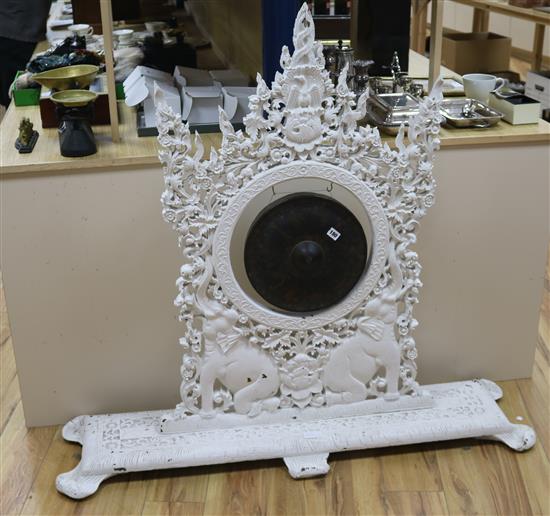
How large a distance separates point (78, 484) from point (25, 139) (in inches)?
36.5

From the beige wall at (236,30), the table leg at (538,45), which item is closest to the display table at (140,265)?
the beige wall at (236,30)

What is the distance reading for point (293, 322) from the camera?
2.20 m

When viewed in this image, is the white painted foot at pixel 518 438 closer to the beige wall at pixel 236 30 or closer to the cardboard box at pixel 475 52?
the beige wall at pixel 236 30

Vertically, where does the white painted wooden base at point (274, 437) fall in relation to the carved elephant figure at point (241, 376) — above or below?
below

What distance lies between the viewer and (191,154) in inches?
93.5

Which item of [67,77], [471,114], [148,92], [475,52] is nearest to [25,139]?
[67,77]

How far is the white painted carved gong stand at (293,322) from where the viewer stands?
6.72 ft

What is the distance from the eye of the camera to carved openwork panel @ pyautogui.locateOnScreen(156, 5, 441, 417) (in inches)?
79.9

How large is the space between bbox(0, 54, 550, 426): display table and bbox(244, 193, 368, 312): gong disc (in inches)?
13.0

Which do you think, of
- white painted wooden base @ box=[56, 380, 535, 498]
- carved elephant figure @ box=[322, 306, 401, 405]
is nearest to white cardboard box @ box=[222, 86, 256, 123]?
carved elephant figure @ box=[322, 306, 401, 405]

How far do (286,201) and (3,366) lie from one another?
1.28 meters

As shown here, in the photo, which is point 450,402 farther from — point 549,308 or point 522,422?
point 549,308

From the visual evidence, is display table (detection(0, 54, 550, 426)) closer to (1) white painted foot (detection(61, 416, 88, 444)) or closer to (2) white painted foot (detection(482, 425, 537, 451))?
(1) white painted foot (detection(61, 416, 88, 444))

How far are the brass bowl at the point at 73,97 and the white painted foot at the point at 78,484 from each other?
966 millimetres
